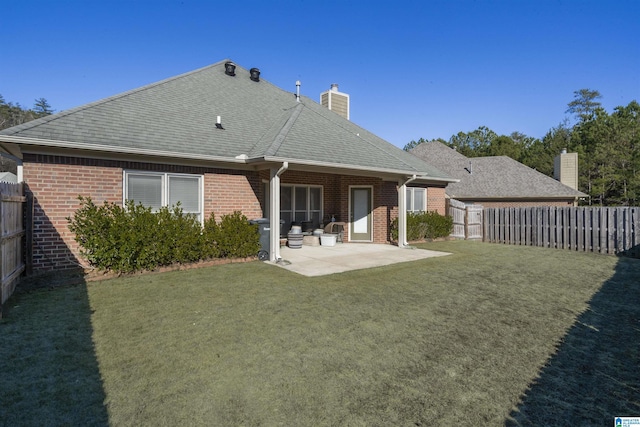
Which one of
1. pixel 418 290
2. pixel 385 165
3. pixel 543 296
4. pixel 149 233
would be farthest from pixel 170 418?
pixel 385 165

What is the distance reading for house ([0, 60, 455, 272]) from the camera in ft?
24.4

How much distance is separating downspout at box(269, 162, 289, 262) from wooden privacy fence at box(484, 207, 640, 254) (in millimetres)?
10751

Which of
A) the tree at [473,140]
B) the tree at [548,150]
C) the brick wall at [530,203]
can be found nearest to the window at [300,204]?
the brick wall at [530,203]

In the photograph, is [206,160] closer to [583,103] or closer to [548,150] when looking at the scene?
[548,150]

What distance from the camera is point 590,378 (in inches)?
128

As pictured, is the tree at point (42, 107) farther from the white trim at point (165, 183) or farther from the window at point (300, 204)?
the white trim at point (165, 183)

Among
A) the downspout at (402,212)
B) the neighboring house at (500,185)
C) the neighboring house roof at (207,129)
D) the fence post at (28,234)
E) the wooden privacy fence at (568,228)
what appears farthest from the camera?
the neighboring house at (500,185)

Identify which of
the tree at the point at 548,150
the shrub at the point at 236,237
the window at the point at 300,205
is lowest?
the shrub at the point at 236,237

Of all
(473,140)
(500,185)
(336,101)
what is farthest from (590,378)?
(473,140)

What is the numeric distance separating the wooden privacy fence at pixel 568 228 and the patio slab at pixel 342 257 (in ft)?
17.0

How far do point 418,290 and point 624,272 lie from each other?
6.10 metres

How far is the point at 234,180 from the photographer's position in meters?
10.0

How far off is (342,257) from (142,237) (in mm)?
5413

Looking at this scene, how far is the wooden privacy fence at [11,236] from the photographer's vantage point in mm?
5218
